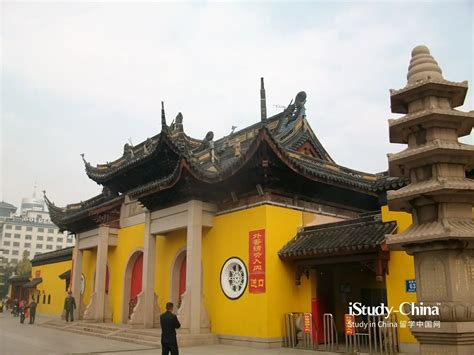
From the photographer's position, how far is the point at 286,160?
13.2 meters

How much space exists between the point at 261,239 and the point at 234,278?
1700 mm

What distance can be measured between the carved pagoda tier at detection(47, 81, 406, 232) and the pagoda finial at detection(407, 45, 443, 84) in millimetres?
3962

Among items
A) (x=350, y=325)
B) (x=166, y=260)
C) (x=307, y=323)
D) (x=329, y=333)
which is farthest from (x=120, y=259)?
(x=350, y=325)

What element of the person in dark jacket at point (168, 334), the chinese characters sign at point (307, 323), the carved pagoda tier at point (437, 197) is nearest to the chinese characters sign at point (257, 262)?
the chinese characters sign at point (307, 323)

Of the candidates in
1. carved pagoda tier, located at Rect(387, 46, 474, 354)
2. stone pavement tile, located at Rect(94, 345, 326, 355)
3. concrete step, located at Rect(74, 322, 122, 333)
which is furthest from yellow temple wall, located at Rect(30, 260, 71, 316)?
carved pagoda tier, located at Rect(387, 46, 474, 354)

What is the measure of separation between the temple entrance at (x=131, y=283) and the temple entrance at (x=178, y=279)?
3149mm

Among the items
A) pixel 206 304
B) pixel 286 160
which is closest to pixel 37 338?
pixel 206 304

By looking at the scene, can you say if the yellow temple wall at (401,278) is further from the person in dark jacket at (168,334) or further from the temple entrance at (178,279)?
the temple entrance at (178,279)

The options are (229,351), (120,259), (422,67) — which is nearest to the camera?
(422,67)

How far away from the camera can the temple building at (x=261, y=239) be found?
12.7 m

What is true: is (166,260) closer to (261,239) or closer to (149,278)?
(149,278)

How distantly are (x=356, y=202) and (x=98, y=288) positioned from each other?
448 inches

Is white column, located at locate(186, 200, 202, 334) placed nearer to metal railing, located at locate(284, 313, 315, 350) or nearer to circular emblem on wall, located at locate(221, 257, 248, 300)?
circular emblem on wall, located at locate(221, 257, 248, 300)

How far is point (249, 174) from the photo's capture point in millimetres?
14078
